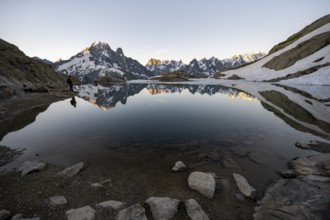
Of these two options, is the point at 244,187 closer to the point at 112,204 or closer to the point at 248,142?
the point at 112,204

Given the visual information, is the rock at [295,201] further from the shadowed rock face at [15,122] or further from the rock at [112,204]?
the shadowed rock face at [15,122]

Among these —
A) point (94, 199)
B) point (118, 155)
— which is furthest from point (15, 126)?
point (94, 199)

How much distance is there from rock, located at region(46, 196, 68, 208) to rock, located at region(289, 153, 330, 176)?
1150 centimetres

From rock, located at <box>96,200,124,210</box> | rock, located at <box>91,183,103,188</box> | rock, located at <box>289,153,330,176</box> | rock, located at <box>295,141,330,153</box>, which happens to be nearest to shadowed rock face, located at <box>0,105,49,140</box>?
rock, located at <box>91,183,103,188</box>

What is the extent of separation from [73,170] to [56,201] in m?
2.60

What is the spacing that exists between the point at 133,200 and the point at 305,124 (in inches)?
742

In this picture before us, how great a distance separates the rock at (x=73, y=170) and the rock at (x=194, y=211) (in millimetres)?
6302

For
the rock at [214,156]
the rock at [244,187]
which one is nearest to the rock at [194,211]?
the rock at [244,187]

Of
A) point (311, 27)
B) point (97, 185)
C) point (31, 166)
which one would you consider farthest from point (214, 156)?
point (311, 27)

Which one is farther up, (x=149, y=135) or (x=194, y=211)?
(x=149, y=135)

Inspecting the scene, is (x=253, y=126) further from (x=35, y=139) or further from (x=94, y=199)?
(x=35, y=139)

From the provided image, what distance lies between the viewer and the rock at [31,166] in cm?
968

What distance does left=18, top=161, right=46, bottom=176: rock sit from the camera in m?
9.68

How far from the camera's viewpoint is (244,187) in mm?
8312
